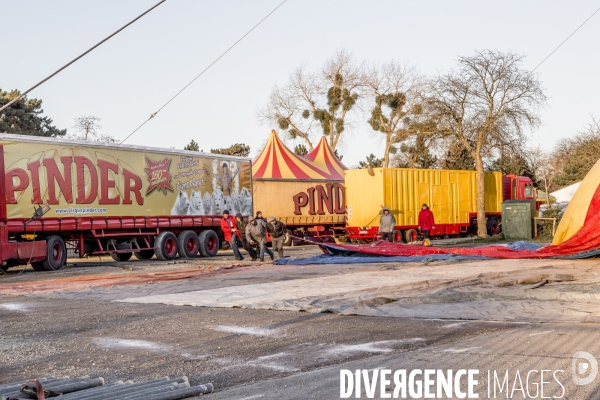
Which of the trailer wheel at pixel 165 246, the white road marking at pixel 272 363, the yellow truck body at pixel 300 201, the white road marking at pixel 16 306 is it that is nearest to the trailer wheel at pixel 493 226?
the yellow truck body at pixel 300 201

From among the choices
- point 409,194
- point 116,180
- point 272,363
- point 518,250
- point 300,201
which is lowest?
point 272,363

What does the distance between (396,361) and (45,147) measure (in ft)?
56.6

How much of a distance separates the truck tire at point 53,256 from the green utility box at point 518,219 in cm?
1887

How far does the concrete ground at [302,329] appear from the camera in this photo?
24.4 feet

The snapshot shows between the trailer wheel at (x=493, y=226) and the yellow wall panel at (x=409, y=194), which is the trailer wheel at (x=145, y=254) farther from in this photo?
the trailer wheel at (x=493, y=226)

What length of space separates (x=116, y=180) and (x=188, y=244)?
4146mm

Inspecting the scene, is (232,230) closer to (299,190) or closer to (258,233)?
(258,233)

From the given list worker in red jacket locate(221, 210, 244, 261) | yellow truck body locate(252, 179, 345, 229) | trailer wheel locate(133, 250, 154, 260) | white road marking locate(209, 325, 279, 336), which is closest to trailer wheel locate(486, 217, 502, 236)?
yellow truck body locate(252, 179, 345, 229)

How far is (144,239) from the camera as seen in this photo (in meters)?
26.8

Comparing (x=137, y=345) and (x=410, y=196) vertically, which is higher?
(x=410, y=196)

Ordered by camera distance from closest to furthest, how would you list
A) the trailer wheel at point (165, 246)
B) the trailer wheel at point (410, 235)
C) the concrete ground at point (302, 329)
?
the concrete ground at point (302, 329)
the trailer wheel at point (165, 246)
the trailer wheel at point (410, 235)

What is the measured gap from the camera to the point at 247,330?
391 inches

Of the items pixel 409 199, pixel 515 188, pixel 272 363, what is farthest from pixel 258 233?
pixel 515 188

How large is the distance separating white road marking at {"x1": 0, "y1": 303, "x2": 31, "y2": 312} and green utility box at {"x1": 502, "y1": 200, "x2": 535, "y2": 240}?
24.5m
